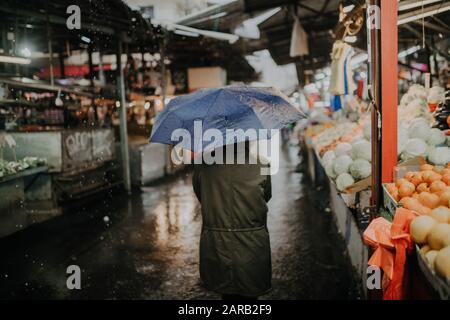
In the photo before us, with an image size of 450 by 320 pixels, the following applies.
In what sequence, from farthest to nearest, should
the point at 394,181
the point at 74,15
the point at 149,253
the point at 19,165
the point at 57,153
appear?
the point at 57,153 → the point at 19,165 → the point at 74,15 → the point at 149,253 → the point at 394,181

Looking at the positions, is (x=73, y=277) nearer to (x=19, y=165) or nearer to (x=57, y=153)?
(x=19, y=165)

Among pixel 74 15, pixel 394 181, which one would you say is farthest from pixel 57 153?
pixel 394 181

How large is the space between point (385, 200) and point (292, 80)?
5137 cm

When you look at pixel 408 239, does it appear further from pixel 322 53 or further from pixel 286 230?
pixel 322 53

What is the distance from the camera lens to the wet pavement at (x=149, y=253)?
5688 millimetres

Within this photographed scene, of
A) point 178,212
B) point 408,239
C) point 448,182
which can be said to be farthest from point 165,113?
point 178,212

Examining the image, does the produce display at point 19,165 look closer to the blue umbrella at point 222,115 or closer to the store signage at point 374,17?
the blue umbrella at point 222,115

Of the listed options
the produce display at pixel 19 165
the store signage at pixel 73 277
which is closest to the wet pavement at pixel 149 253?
the store signage at pixel 73 277

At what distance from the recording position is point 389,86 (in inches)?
168

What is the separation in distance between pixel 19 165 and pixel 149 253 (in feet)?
13.8

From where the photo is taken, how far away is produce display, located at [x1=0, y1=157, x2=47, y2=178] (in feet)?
28.1

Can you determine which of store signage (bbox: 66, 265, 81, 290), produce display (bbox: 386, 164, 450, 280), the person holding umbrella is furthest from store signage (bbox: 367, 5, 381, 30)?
store signage (bbox: 66, 265, 81, 290)

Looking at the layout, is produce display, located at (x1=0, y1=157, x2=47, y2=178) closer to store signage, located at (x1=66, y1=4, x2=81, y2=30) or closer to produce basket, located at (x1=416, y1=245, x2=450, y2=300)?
store signage, located at (x1=66, y1=4, x2=81, y2=30)

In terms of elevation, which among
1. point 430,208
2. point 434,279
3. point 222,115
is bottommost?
point 434,279
